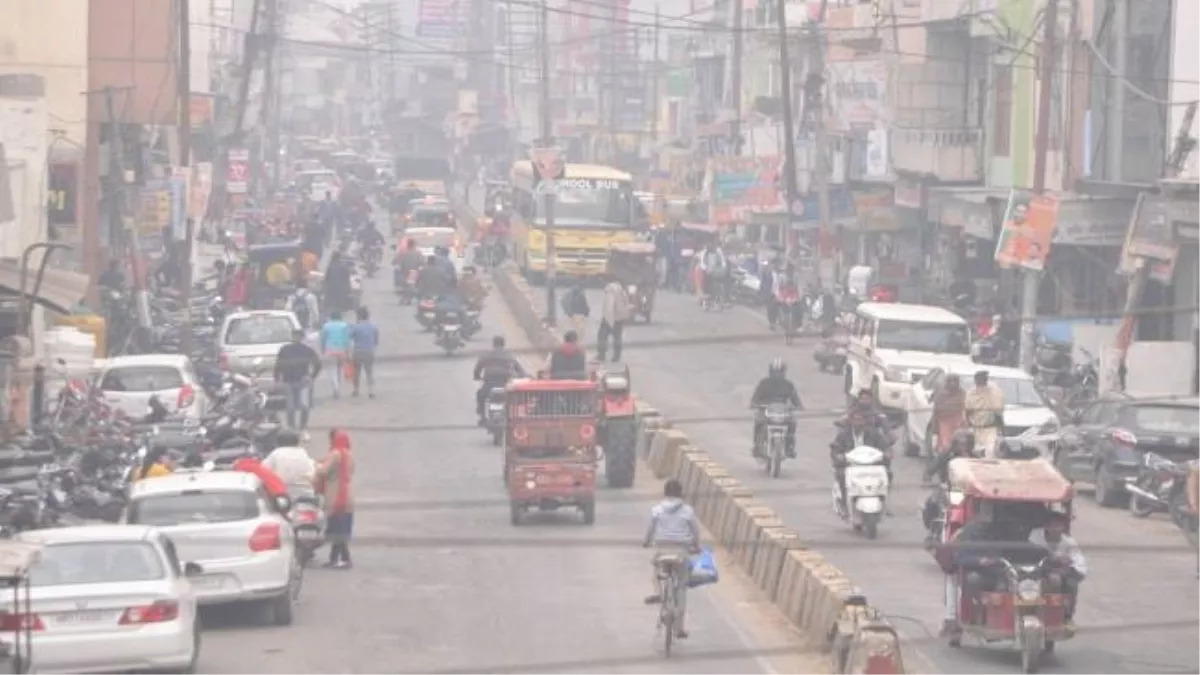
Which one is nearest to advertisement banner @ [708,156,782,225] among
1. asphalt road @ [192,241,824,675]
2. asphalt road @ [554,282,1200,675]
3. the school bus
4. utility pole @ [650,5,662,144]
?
the school bus

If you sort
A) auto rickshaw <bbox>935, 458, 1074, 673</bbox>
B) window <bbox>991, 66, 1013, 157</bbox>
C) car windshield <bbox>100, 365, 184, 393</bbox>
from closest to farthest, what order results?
auto rickshaw <bbox>935, 458, 1074, 673</bbox> → car windshield <bbox>100, 365, 184, 393</bbox> → window <bbox>991, 66, 1013, 157</bbox>

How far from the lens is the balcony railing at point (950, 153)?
180 feet

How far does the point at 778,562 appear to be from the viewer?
22781 mm

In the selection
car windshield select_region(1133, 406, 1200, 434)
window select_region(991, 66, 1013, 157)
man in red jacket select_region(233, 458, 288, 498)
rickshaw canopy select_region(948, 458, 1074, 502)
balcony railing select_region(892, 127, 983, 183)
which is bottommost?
car windshield select_region(1133, 406, 1200, 434)

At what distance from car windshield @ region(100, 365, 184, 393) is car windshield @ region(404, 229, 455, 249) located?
3100cm

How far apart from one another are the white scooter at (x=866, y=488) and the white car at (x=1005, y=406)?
4.94 m

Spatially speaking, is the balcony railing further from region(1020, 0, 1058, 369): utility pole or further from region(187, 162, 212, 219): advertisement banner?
region(187, 162, 212, 219): advertisement banner

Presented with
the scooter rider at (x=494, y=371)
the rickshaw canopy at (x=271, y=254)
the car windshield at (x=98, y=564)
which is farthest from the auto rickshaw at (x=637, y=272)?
the car windshield at (x=98, y=564)

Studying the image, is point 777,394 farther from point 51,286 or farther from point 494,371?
point 51,286

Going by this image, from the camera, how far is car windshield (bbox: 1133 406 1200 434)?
98.8 ft

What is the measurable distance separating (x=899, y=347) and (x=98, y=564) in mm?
22037

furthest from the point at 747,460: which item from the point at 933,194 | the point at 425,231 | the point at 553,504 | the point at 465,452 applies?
the point at 425,231

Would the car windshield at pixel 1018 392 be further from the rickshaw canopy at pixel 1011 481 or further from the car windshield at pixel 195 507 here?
the car windshield at pixel 195 507

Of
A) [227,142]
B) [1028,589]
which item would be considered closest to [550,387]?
[1028,589]
